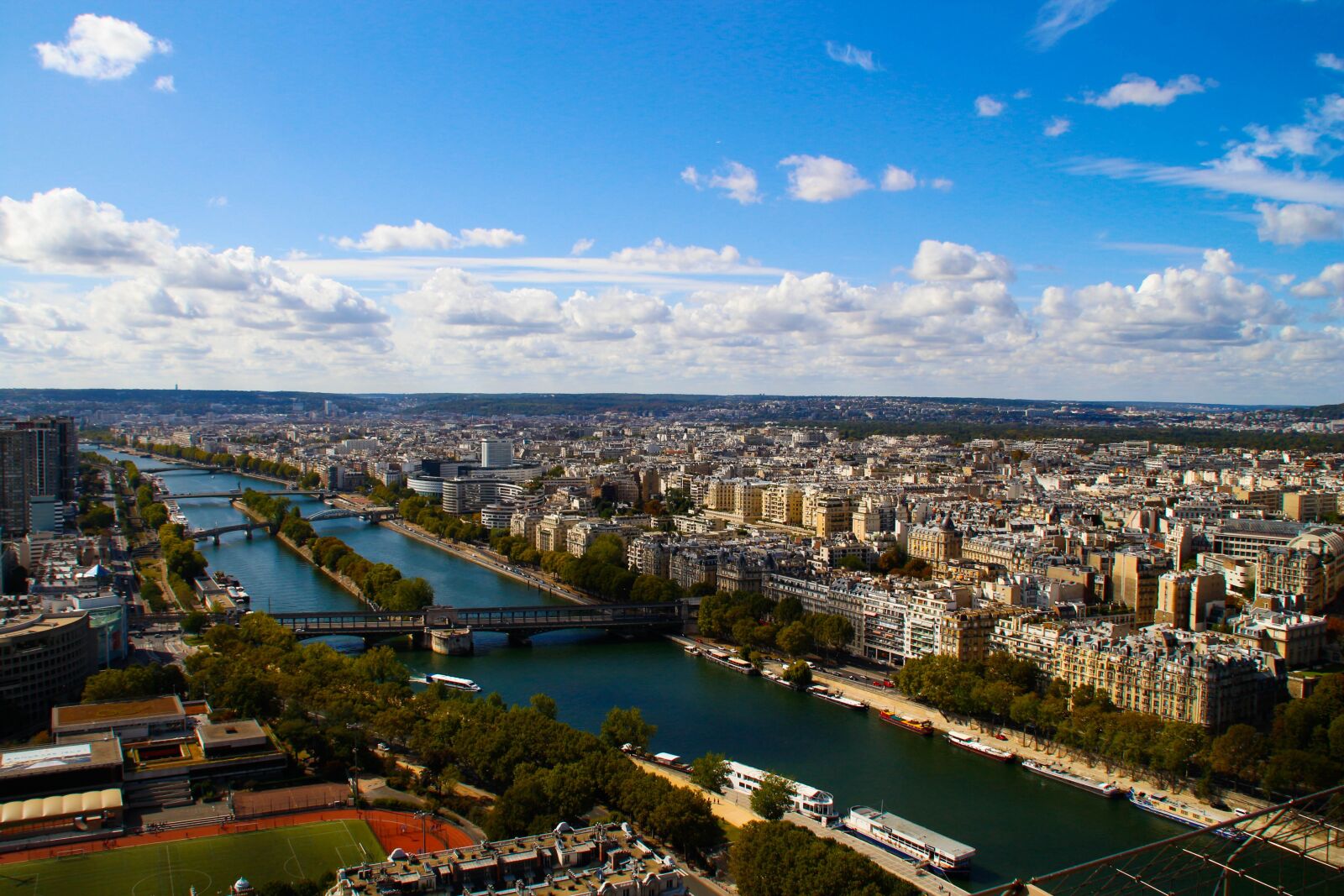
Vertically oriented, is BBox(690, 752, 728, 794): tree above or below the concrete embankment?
above

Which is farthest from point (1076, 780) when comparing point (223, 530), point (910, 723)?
point (223, 530)

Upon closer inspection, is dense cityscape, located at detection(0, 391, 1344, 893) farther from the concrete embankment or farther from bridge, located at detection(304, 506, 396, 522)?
bridge, located at detection(304, 506, 396, 522)

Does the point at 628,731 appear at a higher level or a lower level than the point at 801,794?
higher

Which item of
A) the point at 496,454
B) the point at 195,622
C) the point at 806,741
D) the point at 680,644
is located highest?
the point at 496,454

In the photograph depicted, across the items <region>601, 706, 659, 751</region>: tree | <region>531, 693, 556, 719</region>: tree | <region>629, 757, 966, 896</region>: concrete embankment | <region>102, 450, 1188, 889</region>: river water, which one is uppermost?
<region>531, 693, 556, 719</region>: tree

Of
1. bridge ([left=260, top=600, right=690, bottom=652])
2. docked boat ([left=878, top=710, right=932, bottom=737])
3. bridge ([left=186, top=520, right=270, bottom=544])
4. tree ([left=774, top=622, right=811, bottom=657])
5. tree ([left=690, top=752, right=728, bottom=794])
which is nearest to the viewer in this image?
tree ([left=690, top=752, right=728, bottom=794])

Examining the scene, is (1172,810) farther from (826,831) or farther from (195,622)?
(195,622)

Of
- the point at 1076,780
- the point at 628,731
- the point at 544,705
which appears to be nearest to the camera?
the point at 1076,780

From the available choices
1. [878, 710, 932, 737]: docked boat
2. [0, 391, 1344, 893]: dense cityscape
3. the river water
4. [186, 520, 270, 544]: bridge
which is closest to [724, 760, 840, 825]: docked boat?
[0, 391, 1344, 893]: dense cityscape
